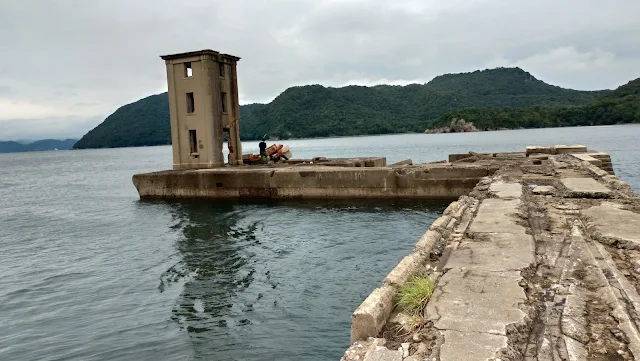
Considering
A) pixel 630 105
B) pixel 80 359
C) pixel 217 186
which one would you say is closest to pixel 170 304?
pixel 80 359

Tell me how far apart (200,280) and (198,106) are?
60.5 ft

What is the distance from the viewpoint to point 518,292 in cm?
453

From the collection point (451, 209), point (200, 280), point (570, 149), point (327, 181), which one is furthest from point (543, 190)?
point (570, 149)

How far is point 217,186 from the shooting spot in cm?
2470

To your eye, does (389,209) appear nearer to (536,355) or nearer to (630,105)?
(536,355)

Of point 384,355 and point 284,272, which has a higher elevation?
point 384,355

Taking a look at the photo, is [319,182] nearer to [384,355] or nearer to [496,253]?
[496,253]

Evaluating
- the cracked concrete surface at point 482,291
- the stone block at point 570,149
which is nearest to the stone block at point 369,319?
the cracked concrete surface at point 482,291

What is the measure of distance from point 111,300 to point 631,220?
9918mm

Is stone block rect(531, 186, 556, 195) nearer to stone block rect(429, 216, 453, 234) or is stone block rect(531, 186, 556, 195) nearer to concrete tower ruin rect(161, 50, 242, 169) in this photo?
stone block rect(429, 216, 453, 234)

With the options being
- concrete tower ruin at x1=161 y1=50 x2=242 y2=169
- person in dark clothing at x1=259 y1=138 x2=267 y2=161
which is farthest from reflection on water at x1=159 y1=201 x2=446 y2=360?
person in dark clothing at x1=259 y1=138 x2=267 y2=161

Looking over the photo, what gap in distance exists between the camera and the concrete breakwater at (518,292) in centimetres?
363

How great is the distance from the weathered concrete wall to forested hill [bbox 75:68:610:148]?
126799 mm

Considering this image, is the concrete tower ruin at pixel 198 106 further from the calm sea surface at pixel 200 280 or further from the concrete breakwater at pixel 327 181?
the calm sea surface at pixel 200 280
